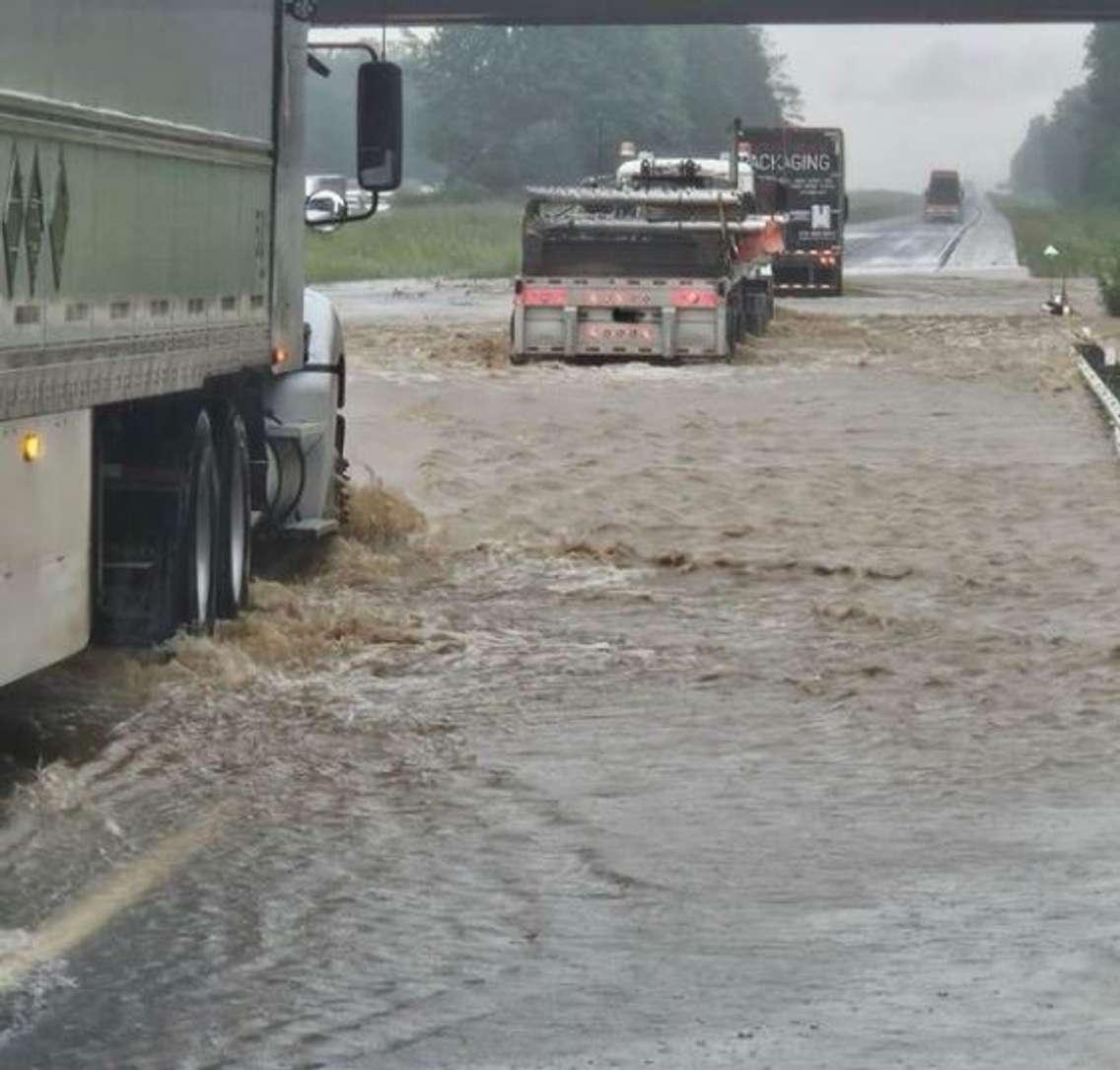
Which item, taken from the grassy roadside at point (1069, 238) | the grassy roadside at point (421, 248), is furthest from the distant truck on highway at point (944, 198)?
the grassy roadside at point (421, 248)

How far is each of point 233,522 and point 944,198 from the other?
462 feet

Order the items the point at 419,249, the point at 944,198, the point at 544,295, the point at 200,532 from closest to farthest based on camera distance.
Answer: the point at 200,532 → the point at 544,295 → the point at 419,249 → the point at 944,198

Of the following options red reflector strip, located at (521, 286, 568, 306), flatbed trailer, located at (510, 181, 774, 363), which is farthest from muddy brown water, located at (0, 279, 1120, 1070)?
red reflector strip, located at (521, 286, 568, 306)

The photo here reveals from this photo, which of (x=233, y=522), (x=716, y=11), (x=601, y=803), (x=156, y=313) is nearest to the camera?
(x=601, y=803)

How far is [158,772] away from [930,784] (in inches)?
99.3

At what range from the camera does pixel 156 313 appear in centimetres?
1151

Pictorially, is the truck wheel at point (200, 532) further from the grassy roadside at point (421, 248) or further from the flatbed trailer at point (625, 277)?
the grassy roadside at point (421, 248)

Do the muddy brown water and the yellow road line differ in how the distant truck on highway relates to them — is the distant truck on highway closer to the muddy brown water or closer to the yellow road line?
the muddy brown water

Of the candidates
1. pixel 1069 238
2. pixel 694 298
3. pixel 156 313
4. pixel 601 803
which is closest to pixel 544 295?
pixel 694 298

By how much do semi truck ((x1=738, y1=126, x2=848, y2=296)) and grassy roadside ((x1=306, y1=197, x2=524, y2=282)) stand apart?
30.6 ft

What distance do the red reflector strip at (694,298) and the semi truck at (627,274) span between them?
0.04 ft

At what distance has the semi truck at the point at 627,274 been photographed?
1396 inches

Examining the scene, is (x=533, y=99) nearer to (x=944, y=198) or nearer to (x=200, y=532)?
(x=944, y=198)

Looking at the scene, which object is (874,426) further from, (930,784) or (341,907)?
(341,907)
